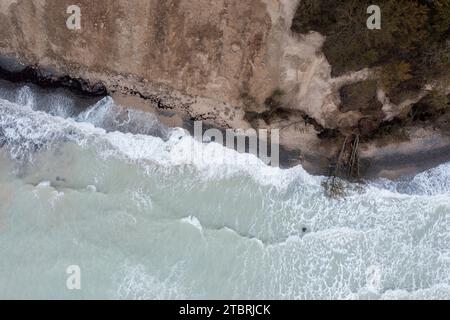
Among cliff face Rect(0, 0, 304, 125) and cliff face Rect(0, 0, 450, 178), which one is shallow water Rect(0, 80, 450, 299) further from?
cliff face Rect(0, 0, 304, 125)

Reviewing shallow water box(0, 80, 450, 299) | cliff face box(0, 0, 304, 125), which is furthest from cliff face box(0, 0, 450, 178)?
shallow water box(0, 80, 450, 299)

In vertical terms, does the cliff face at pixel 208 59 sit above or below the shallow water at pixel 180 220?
above

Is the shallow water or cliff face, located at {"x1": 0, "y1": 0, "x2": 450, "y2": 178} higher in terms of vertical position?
cliff face, located at {"x1": 0, "y1": 0, "x2": 450, "y2": 178}

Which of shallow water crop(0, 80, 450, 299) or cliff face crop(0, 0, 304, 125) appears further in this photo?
shallow water crop(0, 80, 450, 299)

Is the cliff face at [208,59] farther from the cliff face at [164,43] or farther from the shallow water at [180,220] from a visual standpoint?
the shallow water at [180,220]

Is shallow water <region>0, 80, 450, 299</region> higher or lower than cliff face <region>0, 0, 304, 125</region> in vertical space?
lower

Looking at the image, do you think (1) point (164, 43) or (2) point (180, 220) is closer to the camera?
(1) point (164, 43)

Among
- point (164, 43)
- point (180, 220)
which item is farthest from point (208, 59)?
point (180, 220)

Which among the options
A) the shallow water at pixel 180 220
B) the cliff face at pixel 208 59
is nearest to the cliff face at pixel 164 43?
the cliff face at pixel 208 59
